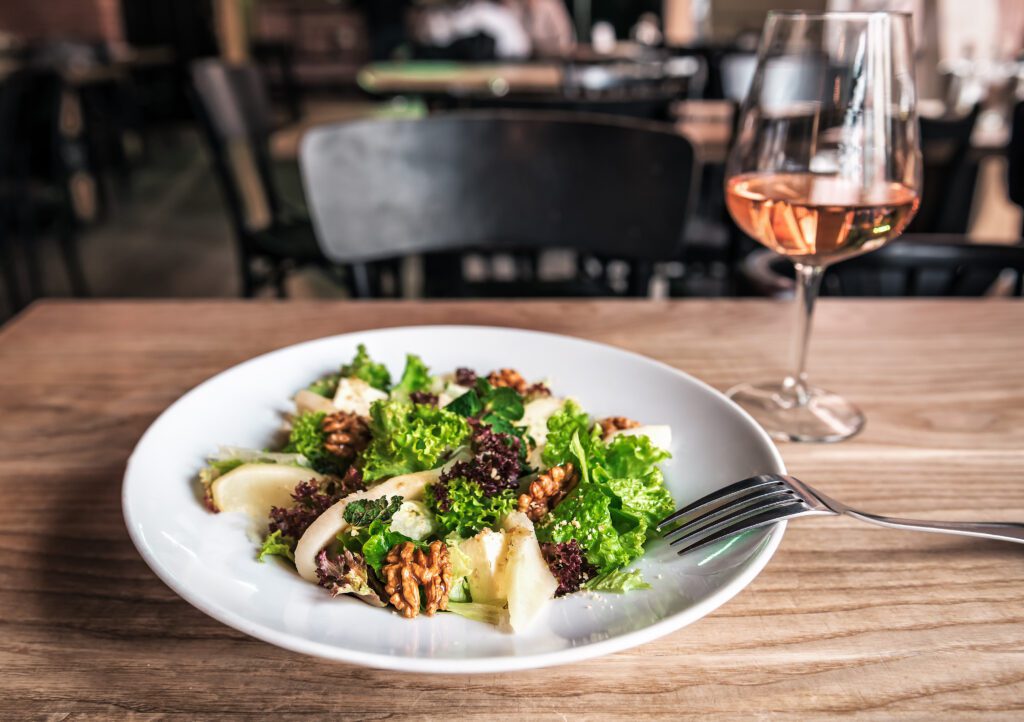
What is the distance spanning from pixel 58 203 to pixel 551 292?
236 centimetres

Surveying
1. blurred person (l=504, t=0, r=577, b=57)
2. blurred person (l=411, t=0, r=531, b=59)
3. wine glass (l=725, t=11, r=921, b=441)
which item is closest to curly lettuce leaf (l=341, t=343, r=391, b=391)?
wine glass (l=725, t=11, r=921, b=441)

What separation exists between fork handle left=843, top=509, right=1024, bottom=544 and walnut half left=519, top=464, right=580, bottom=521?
17cm

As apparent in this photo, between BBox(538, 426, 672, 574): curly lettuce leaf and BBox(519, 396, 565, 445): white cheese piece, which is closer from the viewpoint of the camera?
BBox(538, 426, 672, 574): curly lettuce leaf

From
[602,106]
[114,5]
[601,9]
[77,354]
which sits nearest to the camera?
[77,354]

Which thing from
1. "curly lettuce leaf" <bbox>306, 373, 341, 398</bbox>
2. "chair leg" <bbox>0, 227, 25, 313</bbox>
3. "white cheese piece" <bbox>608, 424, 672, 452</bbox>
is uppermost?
"white cheese piece" <bbox>608, 424, 672, 452</bbox>

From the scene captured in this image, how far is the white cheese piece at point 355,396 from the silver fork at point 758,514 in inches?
9.1

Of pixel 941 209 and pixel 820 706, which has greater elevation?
pixel 820 706

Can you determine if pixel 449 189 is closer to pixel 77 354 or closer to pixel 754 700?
pixel 77 354

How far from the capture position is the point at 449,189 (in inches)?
57.2

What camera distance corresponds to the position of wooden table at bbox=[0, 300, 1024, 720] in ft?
1.39

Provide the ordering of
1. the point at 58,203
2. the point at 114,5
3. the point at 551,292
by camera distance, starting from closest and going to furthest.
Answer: the point at 551,292, the point at 58,203, the point at 114,5

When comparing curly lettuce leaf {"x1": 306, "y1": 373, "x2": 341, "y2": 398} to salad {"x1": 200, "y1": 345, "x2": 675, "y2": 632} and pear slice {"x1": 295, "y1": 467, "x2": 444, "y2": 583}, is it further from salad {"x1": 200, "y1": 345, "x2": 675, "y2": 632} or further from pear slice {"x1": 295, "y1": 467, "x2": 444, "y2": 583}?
pear slice {"x1": 295, "y1": 467, "x2": 444, "y2": 583}

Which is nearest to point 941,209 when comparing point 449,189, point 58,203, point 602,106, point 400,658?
point 602,106

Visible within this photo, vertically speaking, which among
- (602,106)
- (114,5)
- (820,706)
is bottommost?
(820,706)
